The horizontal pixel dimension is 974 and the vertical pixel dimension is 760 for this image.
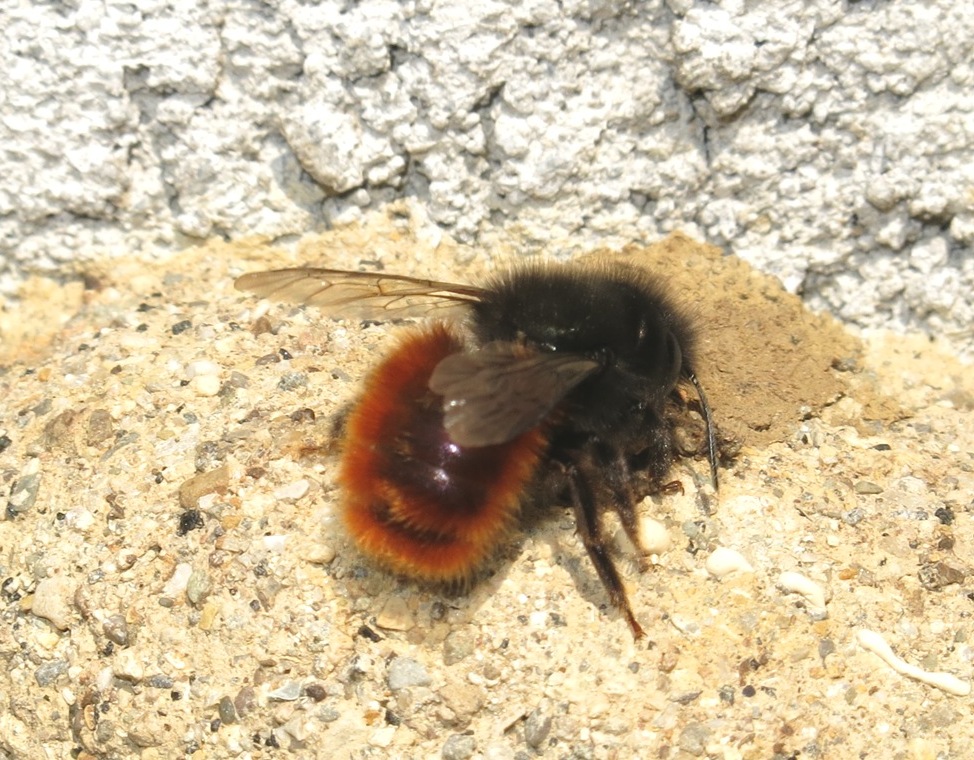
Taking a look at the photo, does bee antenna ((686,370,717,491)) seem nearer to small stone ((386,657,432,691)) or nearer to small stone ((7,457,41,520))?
small stone ((386,657,432,691))

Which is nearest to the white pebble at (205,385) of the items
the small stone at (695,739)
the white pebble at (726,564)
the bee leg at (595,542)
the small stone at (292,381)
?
the small stone at (292,381)

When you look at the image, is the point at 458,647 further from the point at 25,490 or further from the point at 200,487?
the point at 25,490

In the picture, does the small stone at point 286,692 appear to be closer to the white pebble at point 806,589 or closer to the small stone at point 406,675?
the small stone at point 406,675

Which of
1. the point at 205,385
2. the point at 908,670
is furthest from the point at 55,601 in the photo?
the point at 908,670

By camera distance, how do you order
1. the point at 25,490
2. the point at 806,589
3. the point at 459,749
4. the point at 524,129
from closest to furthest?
1. the point at 459,749
2. the point at 806,589
3. the point at 25,490
4. the point at 524,129

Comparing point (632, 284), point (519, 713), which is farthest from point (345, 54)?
point (519, 713)

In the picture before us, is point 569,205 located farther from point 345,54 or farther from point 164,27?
point 164,27

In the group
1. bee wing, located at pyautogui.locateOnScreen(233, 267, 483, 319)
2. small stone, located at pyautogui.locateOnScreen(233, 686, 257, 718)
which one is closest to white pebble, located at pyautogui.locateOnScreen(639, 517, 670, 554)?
bee wing, located at pyautogui.locateOnScreen(233, 267, 483, 319)
